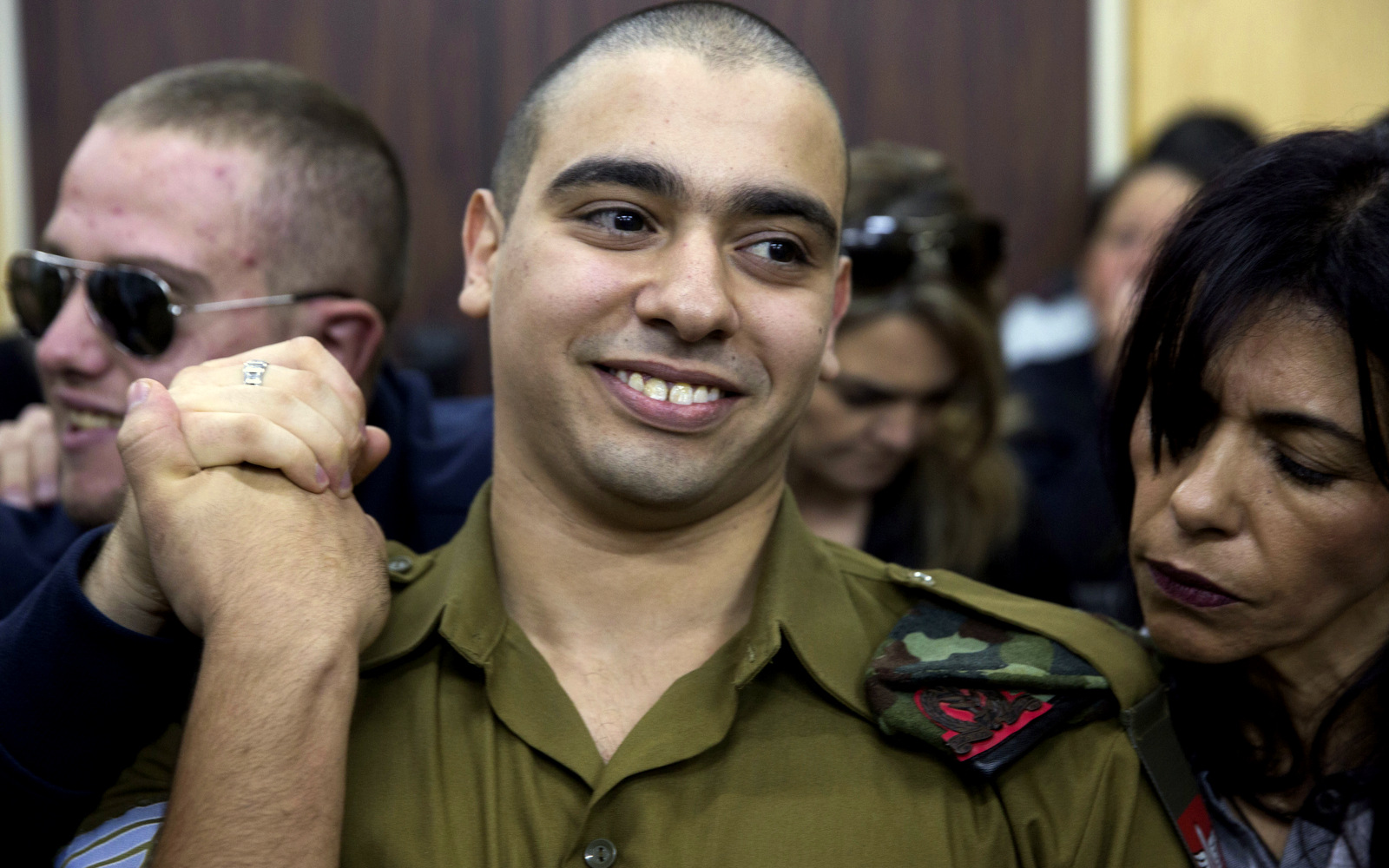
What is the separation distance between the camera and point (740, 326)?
1.59 metres

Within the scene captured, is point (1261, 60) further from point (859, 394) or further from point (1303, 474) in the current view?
point (1303, 474)

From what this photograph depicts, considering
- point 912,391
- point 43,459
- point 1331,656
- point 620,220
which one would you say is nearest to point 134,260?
point 43,459

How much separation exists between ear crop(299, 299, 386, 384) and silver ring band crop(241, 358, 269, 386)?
0.64 meters

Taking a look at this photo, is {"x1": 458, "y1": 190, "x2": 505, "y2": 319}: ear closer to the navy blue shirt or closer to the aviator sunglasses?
the navy blue shirt

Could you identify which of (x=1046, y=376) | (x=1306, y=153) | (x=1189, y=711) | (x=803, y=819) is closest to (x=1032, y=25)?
(x=1046, y=376)

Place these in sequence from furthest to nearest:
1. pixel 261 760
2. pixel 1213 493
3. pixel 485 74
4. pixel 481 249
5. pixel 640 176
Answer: pixel 485 74 < pixel 481 249 < pixel 640 176 < pixel 1213 493 < pixel 261 760

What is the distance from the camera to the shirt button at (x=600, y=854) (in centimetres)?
142

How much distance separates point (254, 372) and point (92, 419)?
2.35ft

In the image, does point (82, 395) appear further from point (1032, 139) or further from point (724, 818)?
point (1032, 139)

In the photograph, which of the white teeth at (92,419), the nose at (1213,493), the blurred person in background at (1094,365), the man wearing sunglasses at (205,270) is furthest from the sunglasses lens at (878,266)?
the white teeth at (92,419)

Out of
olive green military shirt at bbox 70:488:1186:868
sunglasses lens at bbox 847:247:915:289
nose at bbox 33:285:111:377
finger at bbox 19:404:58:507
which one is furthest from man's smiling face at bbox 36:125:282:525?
sunglasses lens at bbox 847:247:915:289

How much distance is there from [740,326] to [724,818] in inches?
21.8

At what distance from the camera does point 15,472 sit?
91.2 inches

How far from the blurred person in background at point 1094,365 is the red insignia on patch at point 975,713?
174 centimetres
